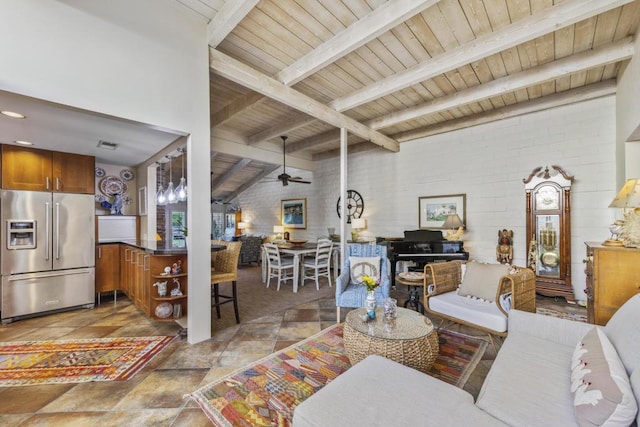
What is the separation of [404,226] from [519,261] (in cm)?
202

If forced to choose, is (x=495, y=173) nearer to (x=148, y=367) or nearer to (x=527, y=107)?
(x=527, y=107)

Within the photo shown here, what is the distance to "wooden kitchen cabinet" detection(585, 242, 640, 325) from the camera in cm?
208

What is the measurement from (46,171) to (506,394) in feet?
17.5

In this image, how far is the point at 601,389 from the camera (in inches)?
41.8

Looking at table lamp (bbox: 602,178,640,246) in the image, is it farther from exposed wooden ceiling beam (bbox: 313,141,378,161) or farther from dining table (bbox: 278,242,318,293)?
exposed wooden ceiling beam (bbox: 313,141,378,161)

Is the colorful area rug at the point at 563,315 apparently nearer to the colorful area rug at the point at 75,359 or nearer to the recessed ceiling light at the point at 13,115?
the colorful area rug at the point at 75,359

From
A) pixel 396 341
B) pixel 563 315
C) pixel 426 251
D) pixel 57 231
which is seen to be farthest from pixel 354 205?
pixel 57 231

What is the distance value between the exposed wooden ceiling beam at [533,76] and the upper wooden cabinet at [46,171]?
4.94m

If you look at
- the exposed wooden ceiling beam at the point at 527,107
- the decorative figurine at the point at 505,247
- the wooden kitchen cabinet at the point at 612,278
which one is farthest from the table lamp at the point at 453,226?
the wooden kitchen cabinet at the point at 612,278

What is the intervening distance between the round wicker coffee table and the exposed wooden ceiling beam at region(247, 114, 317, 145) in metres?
3.39

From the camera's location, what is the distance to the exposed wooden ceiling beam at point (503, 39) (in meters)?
2.28

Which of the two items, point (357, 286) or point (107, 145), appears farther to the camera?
point (107, 145)

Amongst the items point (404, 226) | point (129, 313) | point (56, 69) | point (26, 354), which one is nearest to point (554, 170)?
point (404, 226)

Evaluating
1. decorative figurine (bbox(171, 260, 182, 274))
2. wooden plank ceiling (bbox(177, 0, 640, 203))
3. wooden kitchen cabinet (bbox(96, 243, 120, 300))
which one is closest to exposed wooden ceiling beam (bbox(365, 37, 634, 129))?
wooden plank ceiling (bbox(177, 0, 640, 203))
